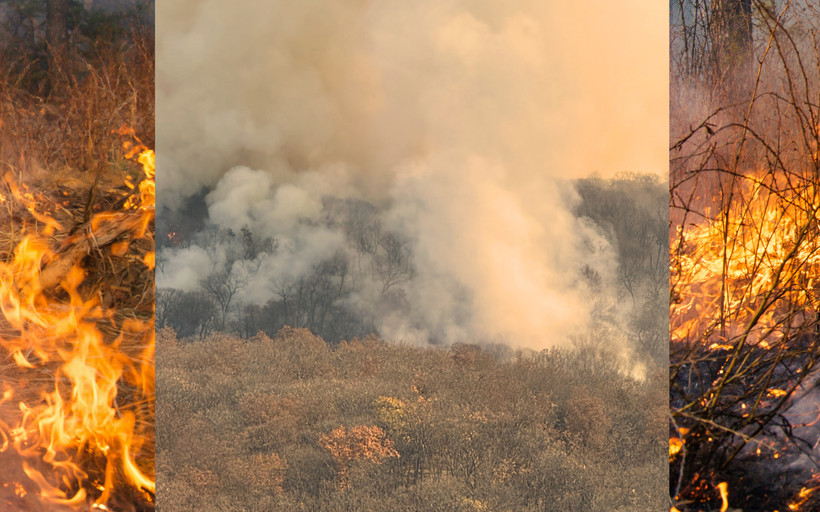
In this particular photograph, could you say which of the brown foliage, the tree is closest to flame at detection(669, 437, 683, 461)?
the brown foliage

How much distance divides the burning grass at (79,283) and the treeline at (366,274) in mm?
428

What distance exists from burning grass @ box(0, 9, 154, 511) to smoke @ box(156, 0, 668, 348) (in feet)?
2.87

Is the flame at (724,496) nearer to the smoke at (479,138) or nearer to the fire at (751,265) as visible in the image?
the fire at (751,265)

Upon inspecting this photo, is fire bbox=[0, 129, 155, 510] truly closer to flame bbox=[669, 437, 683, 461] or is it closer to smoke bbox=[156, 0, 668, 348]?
smoke bbox=[156, 0, 668, 348]

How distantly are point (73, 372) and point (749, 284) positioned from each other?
3.07m

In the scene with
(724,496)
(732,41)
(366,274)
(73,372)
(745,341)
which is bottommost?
(724,496)

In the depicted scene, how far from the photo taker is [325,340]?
9.23 ft

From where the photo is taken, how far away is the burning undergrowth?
276 cm

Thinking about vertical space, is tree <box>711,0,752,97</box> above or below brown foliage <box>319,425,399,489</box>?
above

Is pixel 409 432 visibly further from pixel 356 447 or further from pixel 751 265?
pixel 751 265

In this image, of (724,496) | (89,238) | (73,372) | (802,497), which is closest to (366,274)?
(89,238)

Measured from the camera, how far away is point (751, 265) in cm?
278

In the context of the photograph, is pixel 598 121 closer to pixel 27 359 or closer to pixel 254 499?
pixel 254 499

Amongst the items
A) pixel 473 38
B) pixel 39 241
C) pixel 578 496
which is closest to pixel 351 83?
pixel 473 38
